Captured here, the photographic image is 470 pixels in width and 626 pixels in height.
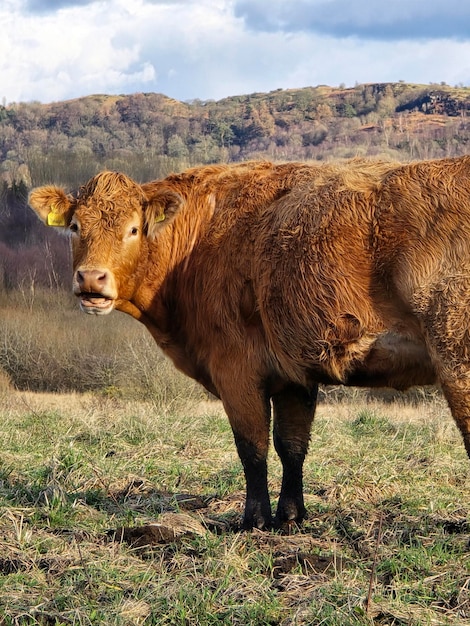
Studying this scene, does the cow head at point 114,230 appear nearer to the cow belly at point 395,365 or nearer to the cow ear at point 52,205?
the cow ear at point 52,205

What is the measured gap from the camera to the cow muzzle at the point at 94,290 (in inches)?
215

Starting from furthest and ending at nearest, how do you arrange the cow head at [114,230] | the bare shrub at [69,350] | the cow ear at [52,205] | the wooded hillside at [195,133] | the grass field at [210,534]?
the wooded hillside at [195,133], the bare shrub at [69,350], the cow ear at [52,205], the cow head at [114,230], the grass field at [210,534]

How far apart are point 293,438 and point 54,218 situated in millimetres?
2472

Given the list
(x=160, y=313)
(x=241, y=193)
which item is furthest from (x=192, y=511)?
(x=241, y=193)

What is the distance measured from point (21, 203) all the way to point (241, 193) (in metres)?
31.8


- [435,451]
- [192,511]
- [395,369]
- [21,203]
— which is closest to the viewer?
[395,369]

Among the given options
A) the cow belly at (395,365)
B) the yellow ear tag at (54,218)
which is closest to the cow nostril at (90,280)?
the yellow ear tag at (54,218)

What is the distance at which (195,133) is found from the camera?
66062mm

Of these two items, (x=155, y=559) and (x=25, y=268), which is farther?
(x=25, y=268)

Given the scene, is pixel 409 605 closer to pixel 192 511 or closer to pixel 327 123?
pixel 192 511

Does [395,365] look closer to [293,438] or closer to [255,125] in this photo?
[293,438]

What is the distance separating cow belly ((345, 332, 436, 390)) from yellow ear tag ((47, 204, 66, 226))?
2.54 meters

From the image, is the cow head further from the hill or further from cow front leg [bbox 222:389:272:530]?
the hill

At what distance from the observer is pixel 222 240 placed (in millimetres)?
5730
